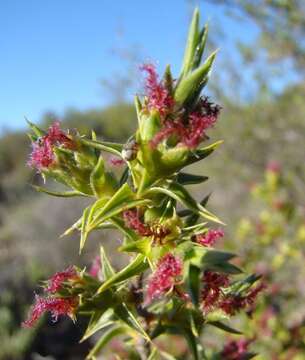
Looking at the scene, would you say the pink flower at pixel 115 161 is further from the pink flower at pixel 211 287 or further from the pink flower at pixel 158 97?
the pink flower at pixel 211 287

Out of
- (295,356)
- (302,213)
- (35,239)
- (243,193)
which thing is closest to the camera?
(295,356)

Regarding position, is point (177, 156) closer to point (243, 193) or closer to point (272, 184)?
point (272, 184)

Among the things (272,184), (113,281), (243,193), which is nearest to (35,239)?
(243,193)

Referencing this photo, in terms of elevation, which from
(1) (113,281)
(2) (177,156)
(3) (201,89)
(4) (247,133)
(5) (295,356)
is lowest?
(5) (295,356)

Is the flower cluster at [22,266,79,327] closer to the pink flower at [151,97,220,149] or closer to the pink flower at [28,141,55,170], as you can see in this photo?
the pink flower at [28,141,55,170]

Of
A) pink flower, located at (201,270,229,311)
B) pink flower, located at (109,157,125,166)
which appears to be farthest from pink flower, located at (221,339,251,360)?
pink flower, located at (109,157,125,166)
